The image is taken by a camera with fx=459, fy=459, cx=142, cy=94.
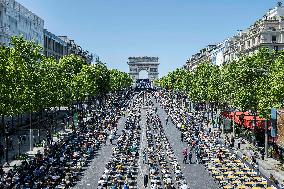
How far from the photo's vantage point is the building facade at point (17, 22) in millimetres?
100562

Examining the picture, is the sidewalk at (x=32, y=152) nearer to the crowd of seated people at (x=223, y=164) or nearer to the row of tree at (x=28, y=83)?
the row of tree at (x=28, y=83)

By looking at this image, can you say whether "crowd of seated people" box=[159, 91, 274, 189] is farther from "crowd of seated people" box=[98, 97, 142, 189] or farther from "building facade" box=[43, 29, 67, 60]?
"building facade" box=[43, 29, 67, 60]

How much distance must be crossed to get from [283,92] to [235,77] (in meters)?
23.3

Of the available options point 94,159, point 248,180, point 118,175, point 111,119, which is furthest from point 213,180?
point 111,119

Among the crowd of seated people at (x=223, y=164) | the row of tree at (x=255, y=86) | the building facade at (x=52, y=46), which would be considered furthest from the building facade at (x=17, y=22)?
the crowd of seated people at (x=223, y=164)

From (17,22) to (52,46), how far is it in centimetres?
5504

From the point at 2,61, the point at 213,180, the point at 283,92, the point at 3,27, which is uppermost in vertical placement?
the point at 3,27

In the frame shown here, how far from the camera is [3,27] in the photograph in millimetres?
100375

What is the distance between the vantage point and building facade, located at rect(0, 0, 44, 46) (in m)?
101

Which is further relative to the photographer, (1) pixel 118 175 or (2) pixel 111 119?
(2) pixel 111 119

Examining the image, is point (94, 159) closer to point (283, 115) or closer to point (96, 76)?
point (283, 115)

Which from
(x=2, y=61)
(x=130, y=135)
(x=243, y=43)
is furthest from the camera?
(x=243, y=43)

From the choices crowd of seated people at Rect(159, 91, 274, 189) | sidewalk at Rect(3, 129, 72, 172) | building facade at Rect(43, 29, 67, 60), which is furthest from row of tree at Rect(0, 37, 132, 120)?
building facade at Rect(43, 29, 67, 60)

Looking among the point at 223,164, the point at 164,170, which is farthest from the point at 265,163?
the point at 164,170
